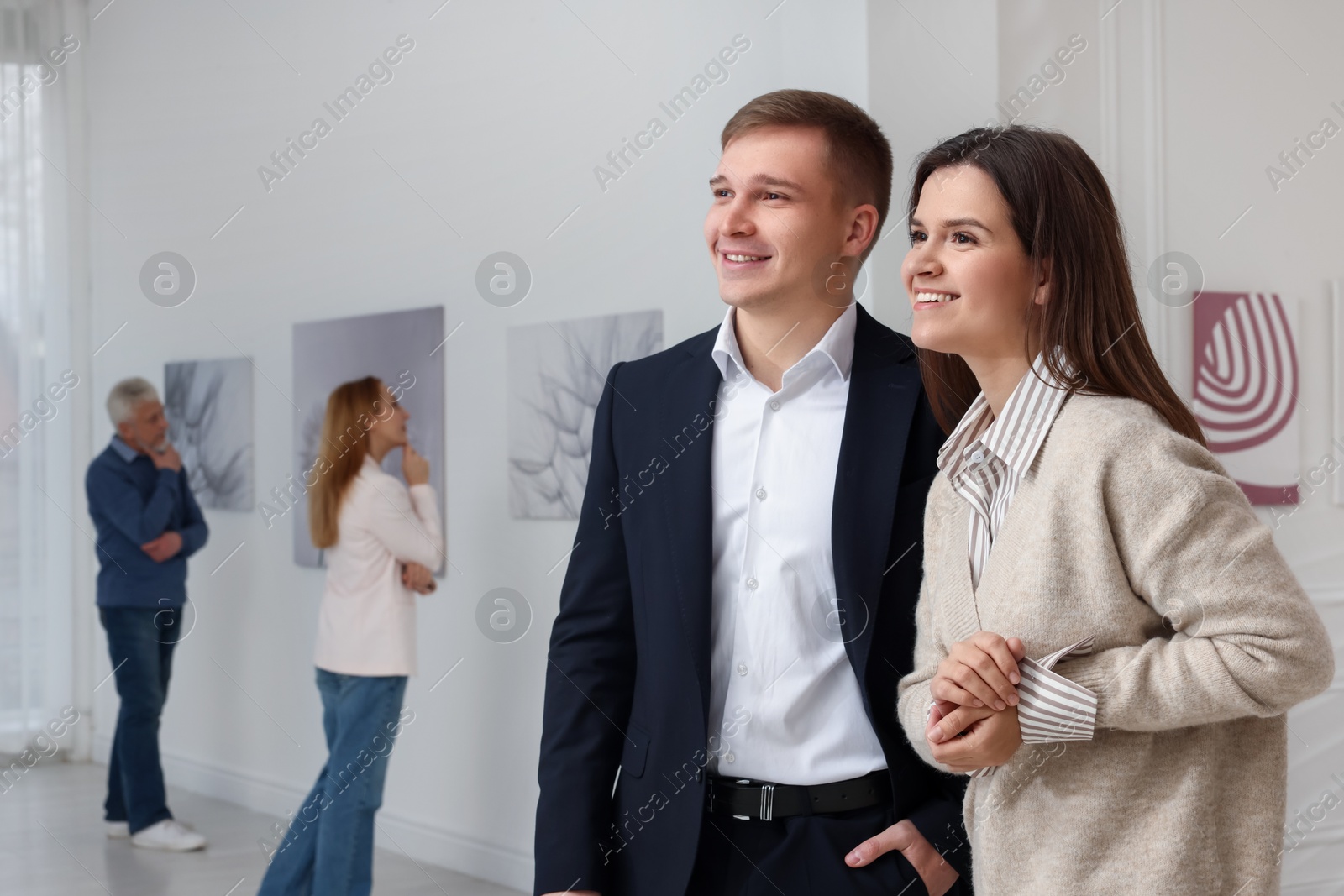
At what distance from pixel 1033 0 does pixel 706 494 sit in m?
2.10

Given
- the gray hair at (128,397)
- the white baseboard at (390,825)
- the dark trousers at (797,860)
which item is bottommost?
the white baseboard at (390,825)

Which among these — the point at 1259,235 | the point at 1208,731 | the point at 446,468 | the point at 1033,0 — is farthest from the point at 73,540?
the point at 1259,235

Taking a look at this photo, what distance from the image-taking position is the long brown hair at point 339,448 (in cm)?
287

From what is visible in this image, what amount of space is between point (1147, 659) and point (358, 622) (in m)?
2.25

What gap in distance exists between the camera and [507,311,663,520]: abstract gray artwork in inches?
137

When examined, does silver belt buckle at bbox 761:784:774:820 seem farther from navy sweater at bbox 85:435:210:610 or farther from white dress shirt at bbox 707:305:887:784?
navy sweater at bbox 85:435:210:610

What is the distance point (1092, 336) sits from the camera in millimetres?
1326

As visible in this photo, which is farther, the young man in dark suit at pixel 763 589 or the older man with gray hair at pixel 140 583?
the older man with gray hair at pixel 140 583

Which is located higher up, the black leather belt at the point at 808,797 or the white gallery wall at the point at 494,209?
the white gallery wall at the point at 494,209

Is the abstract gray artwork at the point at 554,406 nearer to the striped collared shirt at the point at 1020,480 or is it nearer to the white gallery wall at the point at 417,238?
the white gallery wall at the point at 417,238

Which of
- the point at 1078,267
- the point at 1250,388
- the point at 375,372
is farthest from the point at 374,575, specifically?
the point at 1250,388

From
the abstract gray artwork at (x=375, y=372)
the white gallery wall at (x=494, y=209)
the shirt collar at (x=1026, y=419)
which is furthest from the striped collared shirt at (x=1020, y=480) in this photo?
the abstract gray artwork at (x=375, y=372)

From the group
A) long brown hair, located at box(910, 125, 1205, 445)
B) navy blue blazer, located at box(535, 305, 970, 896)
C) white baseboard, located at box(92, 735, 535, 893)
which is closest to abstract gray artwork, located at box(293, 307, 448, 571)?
white baseboard, located at box(92, 735, 535, 893)

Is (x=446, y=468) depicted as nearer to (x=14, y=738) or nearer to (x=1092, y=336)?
(x=14, y=738)
